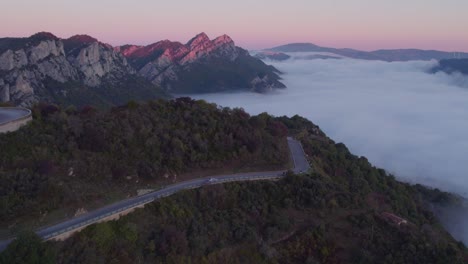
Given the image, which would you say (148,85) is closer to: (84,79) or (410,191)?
(84,79)

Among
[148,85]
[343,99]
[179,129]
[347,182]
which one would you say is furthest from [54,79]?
[343,99]

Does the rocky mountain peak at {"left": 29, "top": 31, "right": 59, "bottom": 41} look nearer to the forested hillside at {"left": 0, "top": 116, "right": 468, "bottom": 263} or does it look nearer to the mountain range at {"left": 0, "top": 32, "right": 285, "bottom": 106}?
the mountain range at {"left": 0, "top": 32, "right": 285, "bottom": 106}

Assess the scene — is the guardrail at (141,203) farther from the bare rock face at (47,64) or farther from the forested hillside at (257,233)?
the bare rock face at (47,64)

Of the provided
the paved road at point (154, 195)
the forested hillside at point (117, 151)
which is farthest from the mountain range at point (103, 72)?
the paved road at point (154, 195)

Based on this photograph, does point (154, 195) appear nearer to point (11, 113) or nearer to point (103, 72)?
point (11, 113)

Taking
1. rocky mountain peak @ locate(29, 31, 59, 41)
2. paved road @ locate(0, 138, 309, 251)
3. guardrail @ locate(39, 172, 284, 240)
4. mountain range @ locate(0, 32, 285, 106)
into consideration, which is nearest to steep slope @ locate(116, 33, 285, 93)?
mountain range @ locate(0, 32, 285, 106)

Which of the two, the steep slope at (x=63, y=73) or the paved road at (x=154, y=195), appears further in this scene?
the steep slope at (x=63, y=73)
